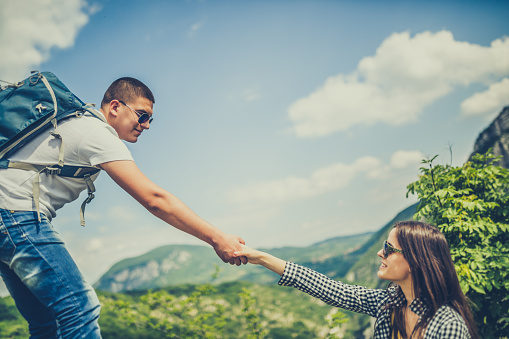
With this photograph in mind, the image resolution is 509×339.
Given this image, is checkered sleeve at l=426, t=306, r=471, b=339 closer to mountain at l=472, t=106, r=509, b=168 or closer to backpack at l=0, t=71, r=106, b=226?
backpack at l=0, t=71, r=106, b=226

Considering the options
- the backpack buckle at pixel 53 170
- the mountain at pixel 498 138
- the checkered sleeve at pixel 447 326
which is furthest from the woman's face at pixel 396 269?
the mountain at pixel 498 138

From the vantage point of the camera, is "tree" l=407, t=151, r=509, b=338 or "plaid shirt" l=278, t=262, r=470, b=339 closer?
"plaid shirt" l=278, t=262, r=470, b=339

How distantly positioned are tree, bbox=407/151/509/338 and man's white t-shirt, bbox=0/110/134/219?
15.4ft

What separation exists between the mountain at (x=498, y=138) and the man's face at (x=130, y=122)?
54.8ft

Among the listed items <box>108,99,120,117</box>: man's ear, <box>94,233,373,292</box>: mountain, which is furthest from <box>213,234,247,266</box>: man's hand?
<box>94,233,373,292</box>: mountain

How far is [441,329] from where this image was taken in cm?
229

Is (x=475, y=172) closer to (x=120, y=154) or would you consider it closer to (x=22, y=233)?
(x=120, y=154)

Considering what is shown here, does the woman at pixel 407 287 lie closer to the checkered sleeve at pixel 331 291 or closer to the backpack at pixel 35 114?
the checkered sleeve at pixel 331 291

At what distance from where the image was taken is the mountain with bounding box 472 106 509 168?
16078 millimetres

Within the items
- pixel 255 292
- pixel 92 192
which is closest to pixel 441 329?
pixel 92 192

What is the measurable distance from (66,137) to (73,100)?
28 cm

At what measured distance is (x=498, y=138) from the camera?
644 inches

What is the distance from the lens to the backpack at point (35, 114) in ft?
7.28

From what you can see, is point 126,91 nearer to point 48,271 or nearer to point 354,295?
point 48,271
